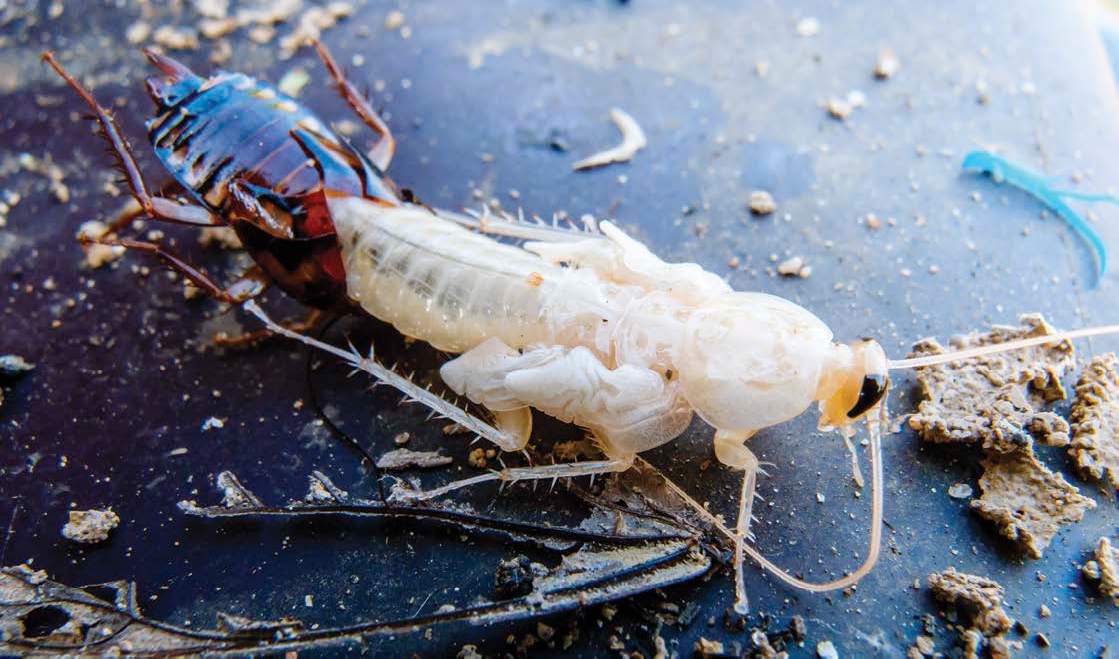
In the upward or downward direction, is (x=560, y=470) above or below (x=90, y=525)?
above

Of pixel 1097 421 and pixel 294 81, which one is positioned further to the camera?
pixel 294 81

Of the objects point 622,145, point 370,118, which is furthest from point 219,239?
point 622,145

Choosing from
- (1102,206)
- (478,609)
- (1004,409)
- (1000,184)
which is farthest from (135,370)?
(1102,206)

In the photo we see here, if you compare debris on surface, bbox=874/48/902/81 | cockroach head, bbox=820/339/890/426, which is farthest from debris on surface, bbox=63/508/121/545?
debris on surface, bbox=874/48/902/81

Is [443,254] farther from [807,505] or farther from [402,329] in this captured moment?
[807,505]

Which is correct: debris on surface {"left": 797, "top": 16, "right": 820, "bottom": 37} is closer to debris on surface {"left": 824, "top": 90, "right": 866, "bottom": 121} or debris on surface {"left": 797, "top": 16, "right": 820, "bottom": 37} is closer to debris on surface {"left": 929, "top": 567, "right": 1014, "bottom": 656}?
debris on surface {"left": 824, "top": 90, "right": 866, "bottom": 121}

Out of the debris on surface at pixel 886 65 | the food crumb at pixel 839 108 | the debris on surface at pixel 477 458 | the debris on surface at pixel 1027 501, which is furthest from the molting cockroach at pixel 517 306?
the debris on surface at pixel 886 65

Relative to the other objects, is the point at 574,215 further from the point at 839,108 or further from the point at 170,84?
the point at 170,84

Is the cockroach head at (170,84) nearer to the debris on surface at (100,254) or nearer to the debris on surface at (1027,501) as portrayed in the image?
the debris on surface at (100,254)
